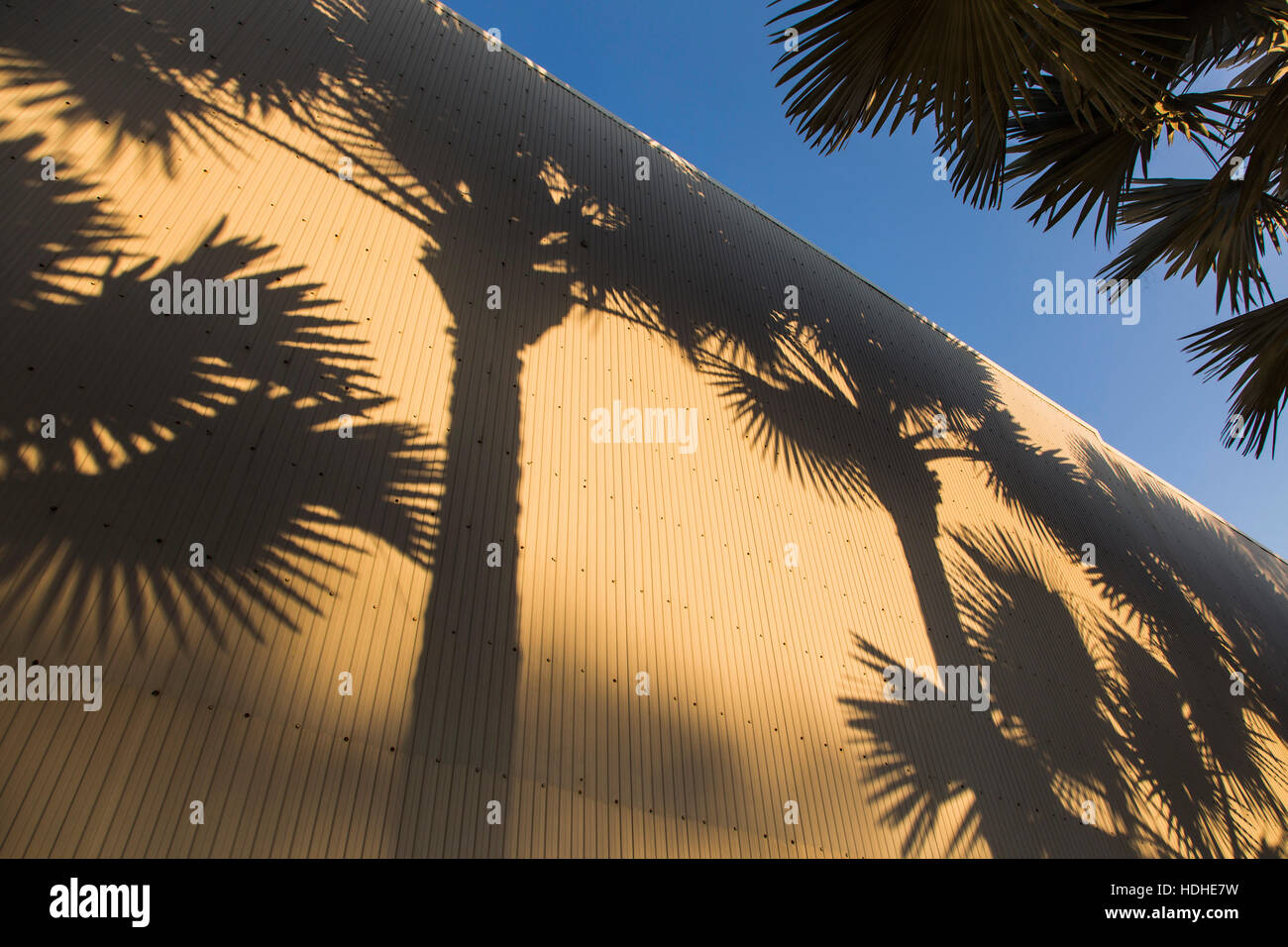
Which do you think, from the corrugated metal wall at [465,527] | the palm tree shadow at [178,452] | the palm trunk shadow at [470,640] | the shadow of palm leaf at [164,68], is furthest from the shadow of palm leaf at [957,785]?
the shadow of palm leaf at [164,68]

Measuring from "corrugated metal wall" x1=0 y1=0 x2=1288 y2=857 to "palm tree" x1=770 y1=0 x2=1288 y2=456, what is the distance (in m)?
2.48

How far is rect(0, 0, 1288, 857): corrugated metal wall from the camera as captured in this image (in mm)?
2887

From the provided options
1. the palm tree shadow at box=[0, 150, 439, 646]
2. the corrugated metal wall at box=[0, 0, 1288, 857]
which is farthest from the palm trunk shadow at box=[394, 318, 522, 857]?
the palm tree shadow at box=[0, 150, 439, 646]

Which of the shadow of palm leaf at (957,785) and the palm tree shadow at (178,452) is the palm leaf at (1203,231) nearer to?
the shadow of palm leaf at (957,785)

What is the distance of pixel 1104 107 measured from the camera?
402 centimetres

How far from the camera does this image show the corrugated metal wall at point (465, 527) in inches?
114

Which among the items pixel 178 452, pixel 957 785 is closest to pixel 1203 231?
pixel 957 785

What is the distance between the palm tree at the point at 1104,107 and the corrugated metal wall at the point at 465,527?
8.13 ft

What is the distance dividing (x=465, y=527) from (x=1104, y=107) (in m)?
4.53

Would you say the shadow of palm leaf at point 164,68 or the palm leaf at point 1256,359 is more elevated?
the shadow of palm leaf at point 164,68

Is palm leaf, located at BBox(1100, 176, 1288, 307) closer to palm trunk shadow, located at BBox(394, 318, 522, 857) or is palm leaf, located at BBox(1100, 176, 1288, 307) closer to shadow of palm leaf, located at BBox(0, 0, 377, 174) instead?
palm trunk shadow, located at BBox(394, 318, 522, 857)

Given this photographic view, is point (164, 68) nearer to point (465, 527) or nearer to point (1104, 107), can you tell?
point (465, 527)
